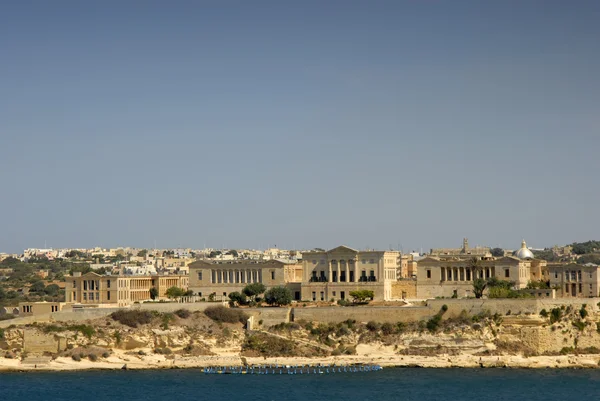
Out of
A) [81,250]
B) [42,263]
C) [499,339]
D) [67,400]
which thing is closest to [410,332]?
[499,339]

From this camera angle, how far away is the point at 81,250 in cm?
18012

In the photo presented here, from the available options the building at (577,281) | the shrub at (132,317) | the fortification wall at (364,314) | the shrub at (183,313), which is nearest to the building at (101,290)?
the shrub at (132,317)

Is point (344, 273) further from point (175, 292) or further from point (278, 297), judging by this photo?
point (175, 292)

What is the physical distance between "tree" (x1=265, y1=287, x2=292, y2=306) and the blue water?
10907mm

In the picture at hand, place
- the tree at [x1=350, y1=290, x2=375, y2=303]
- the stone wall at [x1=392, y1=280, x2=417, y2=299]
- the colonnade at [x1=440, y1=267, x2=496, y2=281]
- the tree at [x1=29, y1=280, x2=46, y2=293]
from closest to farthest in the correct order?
the tree at [x1=350, y1=290, x2=375, y2=303] < the colonnade at [x1=440, y1=267, x2=496, y2=281] < the stone wall at [x1=392, y1=280, x2=417, y2=299] < the tree at [x1=29, y1=280, x2=46, y2=293]

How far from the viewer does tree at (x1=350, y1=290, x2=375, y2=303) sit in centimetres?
8106

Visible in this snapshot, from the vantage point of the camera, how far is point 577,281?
276 ft

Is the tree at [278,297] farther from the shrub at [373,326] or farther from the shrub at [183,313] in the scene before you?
the shrub at [373,326]

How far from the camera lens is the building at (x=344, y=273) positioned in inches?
3285

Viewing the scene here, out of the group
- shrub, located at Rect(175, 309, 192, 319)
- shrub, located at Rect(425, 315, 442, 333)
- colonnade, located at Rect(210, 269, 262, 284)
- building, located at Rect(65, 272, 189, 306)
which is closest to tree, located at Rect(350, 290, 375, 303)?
shrub, located at Rect(425, 315, 442, 333)

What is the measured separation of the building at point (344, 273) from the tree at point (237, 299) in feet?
15.9

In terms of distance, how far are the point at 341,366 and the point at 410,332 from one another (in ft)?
19.7

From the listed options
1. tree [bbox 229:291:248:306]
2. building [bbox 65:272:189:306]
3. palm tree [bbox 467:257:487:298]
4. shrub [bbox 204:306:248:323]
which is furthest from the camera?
building [bbox 65:272:189:306]

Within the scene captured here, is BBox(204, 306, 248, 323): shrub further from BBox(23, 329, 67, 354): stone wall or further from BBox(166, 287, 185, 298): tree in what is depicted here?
BBox(23, 329, 67, 354): stone wall
